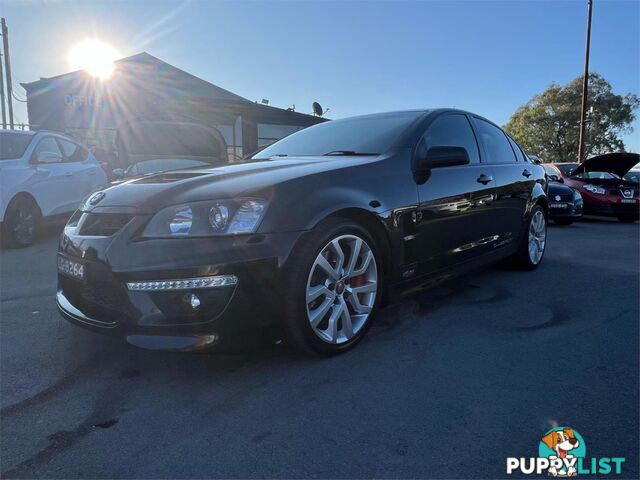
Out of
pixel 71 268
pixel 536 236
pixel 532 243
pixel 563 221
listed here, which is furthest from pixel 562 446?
pixel 563 221

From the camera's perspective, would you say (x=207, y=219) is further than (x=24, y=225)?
No

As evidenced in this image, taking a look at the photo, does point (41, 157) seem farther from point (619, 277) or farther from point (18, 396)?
point (619, 277)

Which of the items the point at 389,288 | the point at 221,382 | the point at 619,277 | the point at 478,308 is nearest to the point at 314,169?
the point at 389,288

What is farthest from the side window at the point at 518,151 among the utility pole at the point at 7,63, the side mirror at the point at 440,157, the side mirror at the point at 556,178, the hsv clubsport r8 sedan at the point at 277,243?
the utility pole at the point at 7,63

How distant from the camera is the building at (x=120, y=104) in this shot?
63.0ft

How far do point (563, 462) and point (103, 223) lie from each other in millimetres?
2367

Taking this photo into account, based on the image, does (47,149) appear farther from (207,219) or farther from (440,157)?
(440,157)

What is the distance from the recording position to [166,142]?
321 inches

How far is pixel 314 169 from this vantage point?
2781 mm

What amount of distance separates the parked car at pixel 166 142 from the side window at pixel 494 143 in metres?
4.52

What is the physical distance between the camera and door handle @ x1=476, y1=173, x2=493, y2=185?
388 cm

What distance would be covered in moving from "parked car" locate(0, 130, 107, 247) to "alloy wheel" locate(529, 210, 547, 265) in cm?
601

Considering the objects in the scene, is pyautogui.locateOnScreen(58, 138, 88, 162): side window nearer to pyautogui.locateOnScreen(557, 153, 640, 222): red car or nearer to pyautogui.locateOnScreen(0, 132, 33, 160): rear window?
pyautogui.locateOnScreen(0, 132, 33, 160): rear window

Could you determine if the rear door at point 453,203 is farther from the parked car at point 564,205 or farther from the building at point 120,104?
the building at point 120,104
